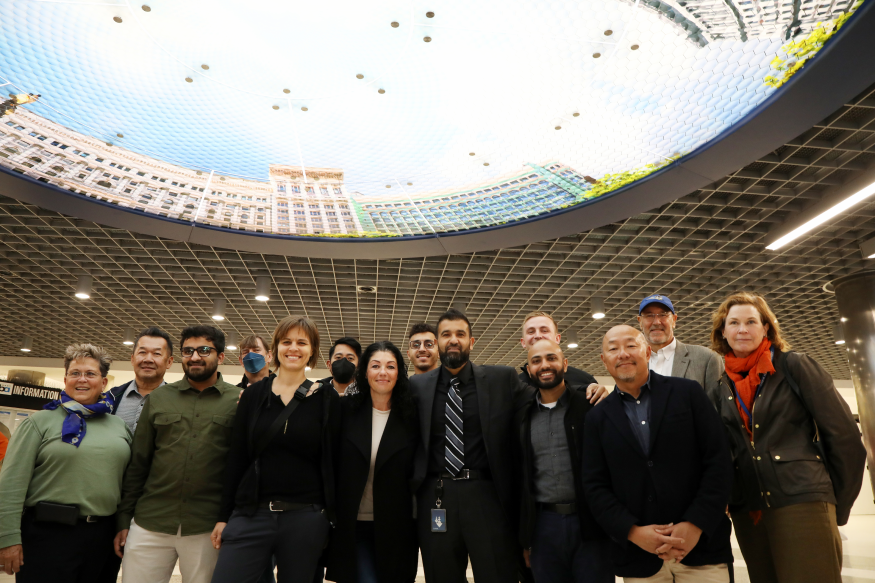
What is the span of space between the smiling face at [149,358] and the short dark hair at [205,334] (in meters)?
0.31

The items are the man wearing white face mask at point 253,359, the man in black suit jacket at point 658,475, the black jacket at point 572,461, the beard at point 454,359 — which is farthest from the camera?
the man wearing white face mask at point 253,359

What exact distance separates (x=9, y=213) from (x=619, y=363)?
27.0 ft

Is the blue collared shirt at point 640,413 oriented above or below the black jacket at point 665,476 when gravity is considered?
above

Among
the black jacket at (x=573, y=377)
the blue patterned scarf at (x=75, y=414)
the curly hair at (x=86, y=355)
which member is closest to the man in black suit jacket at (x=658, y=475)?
the black jacket at (x=573, y=377)

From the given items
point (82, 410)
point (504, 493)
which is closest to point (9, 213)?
point (82, 410)

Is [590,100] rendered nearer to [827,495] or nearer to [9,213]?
[827,495]

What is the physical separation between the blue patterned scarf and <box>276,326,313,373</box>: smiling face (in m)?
1.01

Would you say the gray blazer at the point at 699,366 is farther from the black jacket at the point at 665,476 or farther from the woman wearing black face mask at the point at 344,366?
the woman wearing black face mask at the point at 344,366

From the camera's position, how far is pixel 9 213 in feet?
23.6

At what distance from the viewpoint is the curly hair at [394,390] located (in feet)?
9.45

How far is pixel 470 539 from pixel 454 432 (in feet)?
1.67

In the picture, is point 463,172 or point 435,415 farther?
point 463,172

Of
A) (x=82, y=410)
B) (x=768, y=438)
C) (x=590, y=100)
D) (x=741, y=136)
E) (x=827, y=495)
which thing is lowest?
(x=827, y=495)

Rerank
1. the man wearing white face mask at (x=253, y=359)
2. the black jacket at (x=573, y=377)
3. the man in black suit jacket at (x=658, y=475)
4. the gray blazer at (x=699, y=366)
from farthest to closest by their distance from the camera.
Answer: the man wearing white face mask at (x=253, y=359)
the gray blazer at (x=699, y=366)
the black jacket at (x=573, y=377)
the man in black suit jacket at (x=658, y=475)
